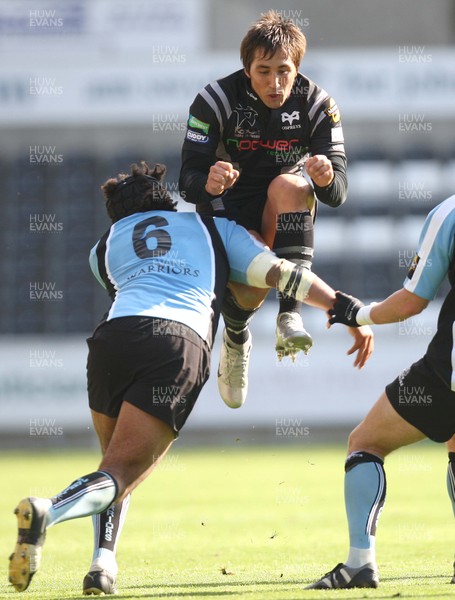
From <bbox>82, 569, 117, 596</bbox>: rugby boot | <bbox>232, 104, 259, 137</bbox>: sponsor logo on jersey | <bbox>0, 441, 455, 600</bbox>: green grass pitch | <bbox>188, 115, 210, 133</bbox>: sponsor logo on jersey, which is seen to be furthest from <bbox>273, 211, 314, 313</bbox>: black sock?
<bbox>82, 569, 117, 596</bbox>: rugby boot

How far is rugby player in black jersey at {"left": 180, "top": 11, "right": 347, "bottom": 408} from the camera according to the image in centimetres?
618

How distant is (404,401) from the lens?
5.46 meters

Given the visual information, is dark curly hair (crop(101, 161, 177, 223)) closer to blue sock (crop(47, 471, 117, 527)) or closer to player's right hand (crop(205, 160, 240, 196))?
player's right hand (crop(205, 160, 240, 196))

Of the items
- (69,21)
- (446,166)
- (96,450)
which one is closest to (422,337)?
(446,166)

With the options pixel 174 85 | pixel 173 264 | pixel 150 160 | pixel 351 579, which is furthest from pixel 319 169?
pixel 150 160

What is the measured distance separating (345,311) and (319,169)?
2.70ft

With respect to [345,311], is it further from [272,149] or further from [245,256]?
[272,149]

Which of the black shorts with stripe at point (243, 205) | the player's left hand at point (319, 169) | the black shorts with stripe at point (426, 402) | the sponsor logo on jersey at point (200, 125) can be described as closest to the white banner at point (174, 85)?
the black shorts with stripe at point (243, 205)

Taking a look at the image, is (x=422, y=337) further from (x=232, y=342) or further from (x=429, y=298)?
(x=429, y=298)

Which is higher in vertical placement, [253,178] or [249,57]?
[249,57]

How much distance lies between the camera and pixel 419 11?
70.7 feet

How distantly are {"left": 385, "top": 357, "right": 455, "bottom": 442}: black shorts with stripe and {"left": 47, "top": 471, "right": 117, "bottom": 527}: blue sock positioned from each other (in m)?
1.44

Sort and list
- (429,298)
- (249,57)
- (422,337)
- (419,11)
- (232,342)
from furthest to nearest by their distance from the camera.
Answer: (419,11)
(422,337)
(232,342)
(249,57)
(429,298)

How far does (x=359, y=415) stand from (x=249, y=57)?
1291 centimetres
